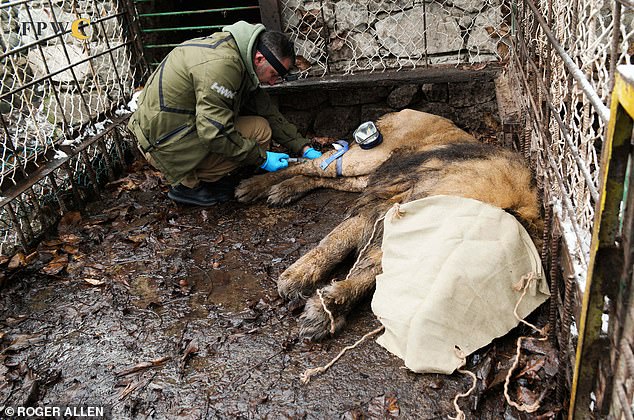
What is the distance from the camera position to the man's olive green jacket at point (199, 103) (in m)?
4.03

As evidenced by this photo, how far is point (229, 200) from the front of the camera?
15.3ft

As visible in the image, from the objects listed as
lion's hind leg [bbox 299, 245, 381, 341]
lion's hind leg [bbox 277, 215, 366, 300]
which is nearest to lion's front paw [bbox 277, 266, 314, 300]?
lion's hind leg [bbox 277, 215, 366, 300]

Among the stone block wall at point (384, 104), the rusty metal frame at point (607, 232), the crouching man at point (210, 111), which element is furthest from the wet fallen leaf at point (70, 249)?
the rusty metal frame at point (607, 232)

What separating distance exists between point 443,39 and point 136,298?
12.0ft

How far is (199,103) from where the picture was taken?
406 cm

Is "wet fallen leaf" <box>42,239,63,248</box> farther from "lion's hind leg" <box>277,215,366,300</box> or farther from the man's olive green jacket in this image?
"lion's hind leg" <box>277,215,366,300</box>

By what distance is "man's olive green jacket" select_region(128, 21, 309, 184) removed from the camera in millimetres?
4031

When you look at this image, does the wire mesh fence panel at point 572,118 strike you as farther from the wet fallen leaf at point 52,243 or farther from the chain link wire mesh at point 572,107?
the wet fallen leaf at point 52,243

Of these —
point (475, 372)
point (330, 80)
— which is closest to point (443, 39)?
point (330, 80)

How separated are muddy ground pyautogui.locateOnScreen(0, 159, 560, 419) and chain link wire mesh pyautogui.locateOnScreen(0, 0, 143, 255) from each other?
320 mm

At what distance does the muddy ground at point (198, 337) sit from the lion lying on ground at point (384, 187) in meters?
0.15

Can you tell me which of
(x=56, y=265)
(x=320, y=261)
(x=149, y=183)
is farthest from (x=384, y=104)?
(x=56, y=265)

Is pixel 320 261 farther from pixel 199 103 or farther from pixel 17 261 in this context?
pixel 17 261

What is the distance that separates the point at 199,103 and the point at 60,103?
176cm
